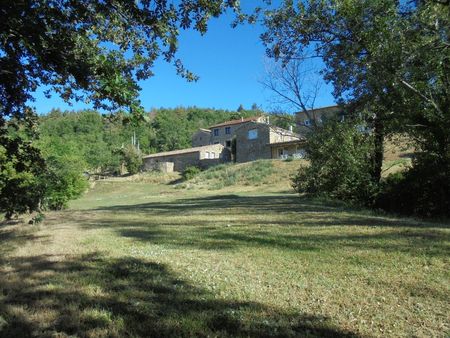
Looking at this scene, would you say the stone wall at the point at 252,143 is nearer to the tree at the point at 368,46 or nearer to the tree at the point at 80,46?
the tree at the point at 368,46

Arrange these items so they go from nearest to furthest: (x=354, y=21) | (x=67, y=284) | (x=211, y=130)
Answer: (x=67, y=284)
(x=354, y=21)
(x=211, y=130)

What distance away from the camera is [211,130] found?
3056 inches

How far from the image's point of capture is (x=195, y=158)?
64.8m

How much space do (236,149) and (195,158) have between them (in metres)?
6.99

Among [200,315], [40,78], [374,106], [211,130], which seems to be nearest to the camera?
[200,315]

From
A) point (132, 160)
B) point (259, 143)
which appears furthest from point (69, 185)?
point (132, 160)

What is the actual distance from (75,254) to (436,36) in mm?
10832

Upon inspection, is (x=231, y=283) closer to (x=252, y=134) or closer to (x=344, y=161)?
(x=344, y=161)

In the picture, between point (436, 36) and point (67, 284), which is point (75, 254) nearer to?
point (67, 284)

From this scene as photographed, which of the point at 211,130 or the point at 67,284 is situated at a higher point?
the point at 211,130

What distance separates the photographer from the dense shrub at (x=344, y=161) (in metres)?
17.8

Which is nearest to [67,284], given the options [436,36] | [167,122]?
[436,36]

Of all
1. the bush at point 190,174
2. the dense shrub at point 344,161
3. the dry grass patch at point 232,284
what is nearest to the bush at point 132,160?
the bush at point 190,174

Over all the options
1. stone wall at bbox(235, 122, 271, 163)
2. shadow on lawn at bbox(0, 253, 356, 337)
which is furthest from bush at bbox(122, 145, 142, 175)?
shadow on lawn at bbox(0, 253, 356, 337)
